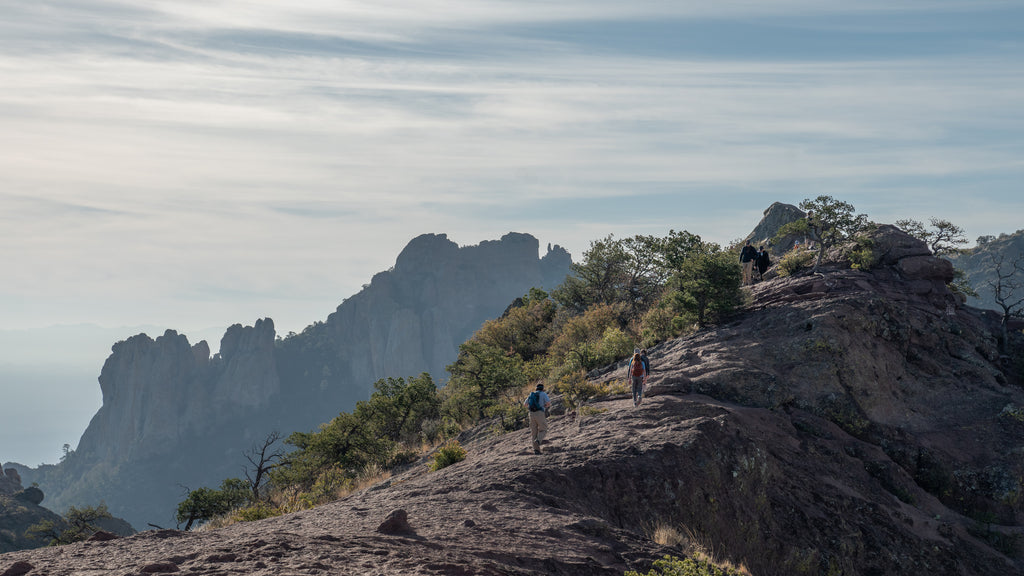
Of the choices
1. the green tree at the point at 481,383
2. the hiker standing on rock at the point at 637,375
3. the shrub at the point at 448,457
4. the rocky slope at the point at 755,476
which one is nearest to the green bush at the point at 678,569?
the rocky slope at the point at 755,476

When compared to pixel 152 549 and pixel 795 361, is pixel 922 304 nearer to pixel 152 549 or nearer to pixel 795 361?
pixel 795 361

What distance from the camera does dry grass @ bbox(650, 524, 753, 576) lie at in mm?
12539

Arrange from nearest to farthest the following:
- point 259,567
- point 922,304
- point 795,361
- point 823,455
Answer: point 259,567 < point 823,455 < point 795,361 < point 922,304

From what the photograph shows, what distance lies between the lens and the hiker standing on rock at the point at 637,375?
61.8ft

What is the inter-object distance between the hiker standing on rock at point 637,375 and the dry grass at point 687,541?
17.6ft

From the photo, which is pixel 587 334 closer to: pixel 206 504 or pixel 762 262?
pixel 762 262

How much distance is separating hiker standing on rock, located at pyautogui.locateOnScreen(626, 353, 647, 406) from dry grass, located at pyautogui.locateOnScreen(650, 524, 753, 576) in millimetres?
5350

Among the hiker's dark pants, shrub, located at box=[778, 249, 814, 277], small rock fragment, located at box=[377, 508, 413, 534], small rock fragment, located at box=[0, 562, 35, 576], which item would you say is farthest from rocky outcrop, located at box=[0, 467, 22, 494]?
shrub, located at box=[778, 249, 814, 277]

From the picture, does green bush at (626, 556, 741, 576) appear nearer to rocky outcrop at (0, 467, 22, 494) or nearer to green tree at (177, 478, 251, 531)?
green tree at (177, 478, 251, 531)

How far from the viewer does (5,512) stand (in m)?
64.1

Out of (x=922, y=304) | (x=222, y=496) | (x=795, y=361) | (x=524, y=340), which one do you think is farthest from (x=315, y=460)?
(x=922, y=304)

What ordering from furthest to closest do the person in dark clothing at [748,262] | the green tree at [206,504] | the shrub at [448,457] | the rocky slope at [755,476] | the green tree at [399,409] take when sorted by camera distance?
the green tree at [399,409] → the person in dark clothing at [748,262] → the green tree at [206,504] → the shrub at [448,457] → the rocky slope at [755,476]

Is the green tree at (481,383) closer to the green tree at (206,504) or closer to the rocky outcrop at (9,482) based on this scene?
the green tree at (206,504)

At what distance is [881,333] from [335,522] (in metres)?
20.5
